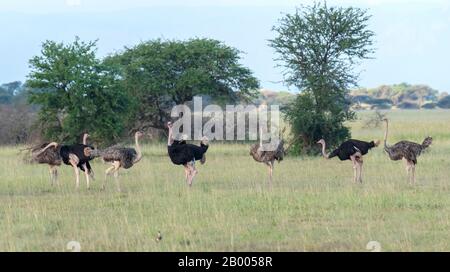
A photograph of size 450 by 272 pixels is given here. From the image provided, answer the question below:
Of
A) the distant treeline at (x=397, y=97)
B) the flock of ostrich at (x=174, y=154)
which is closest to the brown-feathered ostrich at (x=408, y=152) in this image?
the flock of ostrich at (x=174, y=154)

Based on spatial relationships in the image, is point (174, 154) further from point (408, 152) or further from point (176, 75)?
point (176, 75)

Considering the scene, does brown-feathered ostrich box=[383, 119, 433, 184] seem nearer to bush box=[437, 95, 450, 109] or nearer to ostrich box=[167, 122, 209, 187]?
ostrich box=[167, 122, 209, 187]

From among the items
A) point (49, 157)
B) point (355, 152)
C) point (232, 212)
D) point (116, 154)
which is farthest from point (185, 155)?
point (232, 212)

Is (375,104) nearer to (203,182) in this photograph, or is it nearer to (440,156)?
(440,156)

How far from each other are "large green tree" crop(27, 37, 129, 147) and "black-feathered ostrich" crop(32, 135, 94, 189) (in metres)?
6.08

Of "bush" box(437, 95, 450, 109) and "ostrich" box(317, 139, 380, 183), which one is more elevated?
"bush" box(437, 95, 450, 109)

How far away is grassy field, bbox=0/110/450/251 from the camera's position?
10594 mm

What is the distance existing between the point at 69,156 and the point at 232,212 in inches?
187

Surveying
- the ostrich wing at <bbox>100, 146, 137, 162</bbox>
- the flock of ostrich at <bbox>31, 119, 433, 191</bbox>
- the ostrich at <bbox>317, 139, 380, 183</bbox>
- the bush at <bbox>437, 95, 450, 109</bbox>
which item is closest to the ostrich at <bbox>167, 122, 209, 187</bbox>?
the flock of ostrich at <bbox>31, 119, 433, 191</bbox>

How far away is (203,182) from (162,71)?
1331cm

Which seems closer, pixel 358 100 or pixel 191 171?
pixel 191 171

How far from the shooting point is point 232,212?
12.9 m
